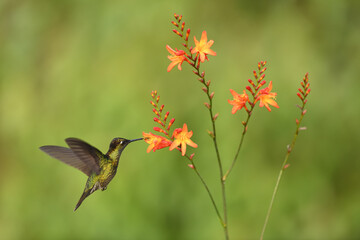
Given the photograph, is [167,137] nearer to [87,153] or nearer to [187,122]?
[87,153]

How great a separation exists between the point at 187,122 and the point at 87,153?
2906 millimetres

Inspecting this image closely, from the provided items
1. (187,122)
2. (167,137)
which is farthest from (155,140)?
(187,122)

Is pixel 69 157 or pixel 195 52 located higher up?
pixel 195 52

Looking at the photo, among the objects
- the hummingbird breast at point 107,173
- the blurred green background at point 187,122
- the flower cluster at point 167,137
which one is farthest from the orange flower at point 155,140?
the blurred green background at point 187,122

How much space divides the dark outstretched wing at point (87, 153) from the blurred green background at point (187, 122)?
2558 millimetres

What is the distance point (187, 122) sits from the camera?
13.3ft

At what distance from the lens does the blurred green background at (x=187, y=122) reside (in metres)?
3.88

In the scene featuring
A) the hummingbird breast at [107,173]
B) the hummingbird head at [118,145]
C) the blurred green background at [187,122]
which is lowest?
the hummingbird breast at [107,173]

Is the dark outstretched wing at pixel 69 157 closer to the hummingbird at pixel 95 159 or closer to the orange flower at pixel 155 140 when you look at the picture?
the hummingbird at pixel 95 159

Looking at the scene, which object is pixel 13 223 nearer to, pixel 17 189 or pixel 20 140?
pixel 17 189

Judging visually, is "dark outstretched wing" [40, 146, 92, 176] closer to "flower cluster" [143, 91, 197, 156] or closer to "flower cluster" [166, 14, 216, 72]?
"flower cluster" [143, 91, 197, 156]

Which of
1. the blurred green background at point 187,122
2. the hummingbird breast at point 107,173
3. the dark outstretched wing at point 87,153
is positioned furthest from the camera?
the blurred green background at point 187,122

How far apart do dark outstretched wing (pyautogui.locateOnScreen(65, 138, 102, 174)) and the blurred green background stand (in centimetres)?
256

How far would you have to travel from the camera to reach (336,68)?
4246mm
